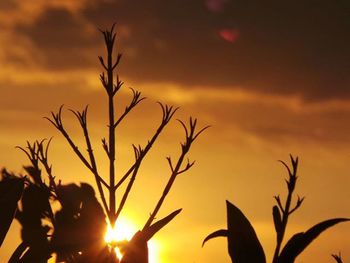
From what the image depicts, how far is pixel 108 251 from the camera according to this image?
243 cm

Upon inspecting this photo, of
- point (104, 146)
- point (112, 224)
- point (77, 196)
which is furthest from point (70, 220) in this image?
point (104, 146)

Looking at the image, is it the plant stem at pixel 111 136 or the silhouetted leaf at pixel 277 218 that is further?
the plant stem at pixel 111 136

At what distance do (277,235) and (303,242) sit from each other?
0.15 meters

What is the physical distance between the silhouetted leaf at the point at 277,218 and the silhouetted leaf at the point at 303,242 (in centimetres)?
11

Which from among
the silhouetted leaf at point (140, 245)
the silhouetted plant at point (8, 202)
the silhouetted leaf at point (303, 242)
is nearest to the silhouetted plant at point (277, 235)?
the silhouetted leaf at point (303, 242)

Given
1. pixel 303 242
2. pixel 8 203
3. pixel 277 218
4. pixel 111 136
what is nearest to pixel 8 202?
pixel 8 203

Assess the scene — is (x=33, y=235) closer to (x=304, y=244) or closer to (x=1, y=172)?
(x=1, y=172)

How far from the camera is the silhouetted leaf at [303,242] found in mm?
2262

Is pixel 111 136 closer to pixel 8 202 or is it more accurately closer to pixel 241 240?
pixel 8 202

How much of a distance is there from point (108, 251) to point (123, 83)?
151 centimetres

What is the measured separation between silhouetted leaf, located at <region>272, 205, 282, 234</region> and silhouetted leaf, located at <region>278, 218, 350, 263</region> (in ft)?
0.36

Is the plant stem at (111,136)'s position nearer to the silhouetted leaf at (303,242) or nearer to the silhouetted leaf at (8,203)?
the silhouetted leaf at (8,203)

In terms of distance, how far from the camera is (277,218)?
2334 mm

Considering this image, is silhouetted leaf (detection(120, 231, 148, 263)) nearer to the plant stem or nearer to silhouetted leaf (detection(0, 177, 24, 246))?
the plant stem
